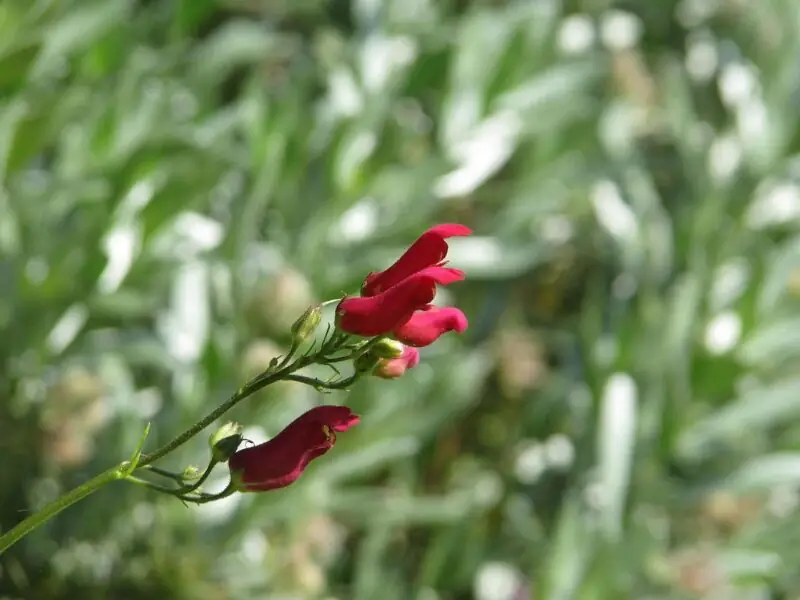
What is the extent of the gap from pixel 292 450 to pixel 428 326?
8 cm

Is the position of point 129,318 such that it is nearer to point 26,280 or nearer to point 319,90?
point 26,280

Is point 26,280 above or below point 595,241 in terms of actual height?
above

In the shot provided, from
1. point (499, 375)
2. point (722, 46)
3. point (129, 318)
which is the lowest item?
point (499, 375)

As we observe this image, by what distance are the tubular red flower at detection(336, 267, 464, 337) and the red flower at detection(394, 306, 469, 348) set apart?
11 mm

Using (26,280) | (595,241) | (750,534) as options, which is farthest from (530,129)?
(26,280)

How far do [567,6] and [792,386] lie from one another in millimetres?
755

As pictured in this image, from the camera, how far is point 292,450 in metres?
0.41

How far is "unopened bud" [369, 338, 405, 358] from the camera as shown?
16.7 inches

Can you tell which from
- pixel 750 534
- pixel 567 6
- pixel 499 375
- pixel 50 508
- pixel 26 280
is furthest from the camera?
pixel 567 6

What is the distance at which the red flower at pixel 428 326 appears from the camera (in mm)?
425

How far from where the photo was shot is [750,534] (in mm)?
1190

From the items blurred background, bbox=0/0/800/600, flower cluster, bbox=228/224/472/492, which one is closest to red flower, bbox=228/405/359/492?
flower cluster, bbox=228/224/472/492

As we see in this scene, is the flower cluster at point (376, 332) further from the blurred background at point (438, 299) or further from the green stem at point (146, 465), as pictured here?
Answer: the blurred background at point (438, 299)

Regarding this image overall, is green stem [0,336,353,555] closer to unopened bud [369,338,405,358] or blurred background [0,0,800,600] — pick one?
unopened bud [369,338,405,358]
